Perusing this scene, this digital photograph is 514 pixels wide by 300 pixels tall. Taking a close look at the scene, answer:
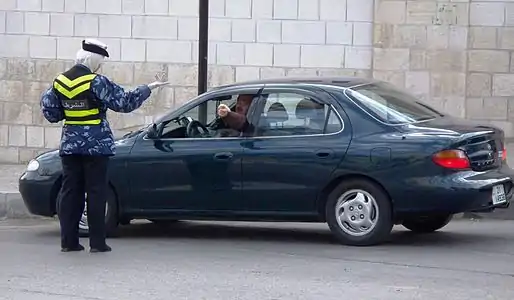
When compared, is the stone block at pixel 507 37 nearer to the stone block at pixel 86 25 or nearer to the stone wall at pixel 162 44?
the stone wall at pixel 162 44

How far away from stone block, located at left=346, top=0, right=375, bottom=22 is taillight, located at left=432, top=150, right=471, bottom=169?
5.61 m

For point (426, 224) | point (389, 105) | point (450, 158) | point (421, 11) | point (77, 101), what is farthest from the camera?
point (421, 11)

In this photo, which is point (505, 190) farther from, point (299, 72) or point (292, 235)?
point (299, 72)

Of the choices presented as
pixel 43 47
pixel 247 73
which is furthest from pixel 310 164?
pixel 43 47

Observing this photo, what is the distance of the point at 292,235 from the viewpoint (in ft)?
33.6

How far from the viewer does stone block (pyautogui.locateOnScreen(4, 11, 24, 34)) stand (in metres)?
14.9

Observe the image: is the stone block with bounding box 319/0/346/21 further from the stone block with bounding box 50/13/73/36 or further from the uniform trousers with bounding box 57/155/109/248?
the uniform trousers with bounding box 57/155/109/248

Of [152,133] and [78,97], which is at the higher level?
[78,97]

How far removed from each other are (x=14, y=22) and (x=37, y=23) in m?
0.33

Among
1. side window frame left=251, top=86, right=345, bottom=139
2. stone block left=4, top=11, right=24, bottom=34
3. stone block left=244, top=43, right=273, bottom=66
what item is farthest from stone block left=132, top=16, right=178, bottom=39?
side window frame left=251, top=86, right=345, bottom=139

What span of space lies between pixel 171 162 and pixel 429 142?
2361 millimetres

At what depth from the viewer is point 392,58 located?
46.0 feet

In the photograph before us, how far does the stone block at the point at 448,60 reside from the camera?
13.9m

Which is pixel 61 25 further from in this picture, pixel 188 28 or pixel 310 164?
pixel 310 164
